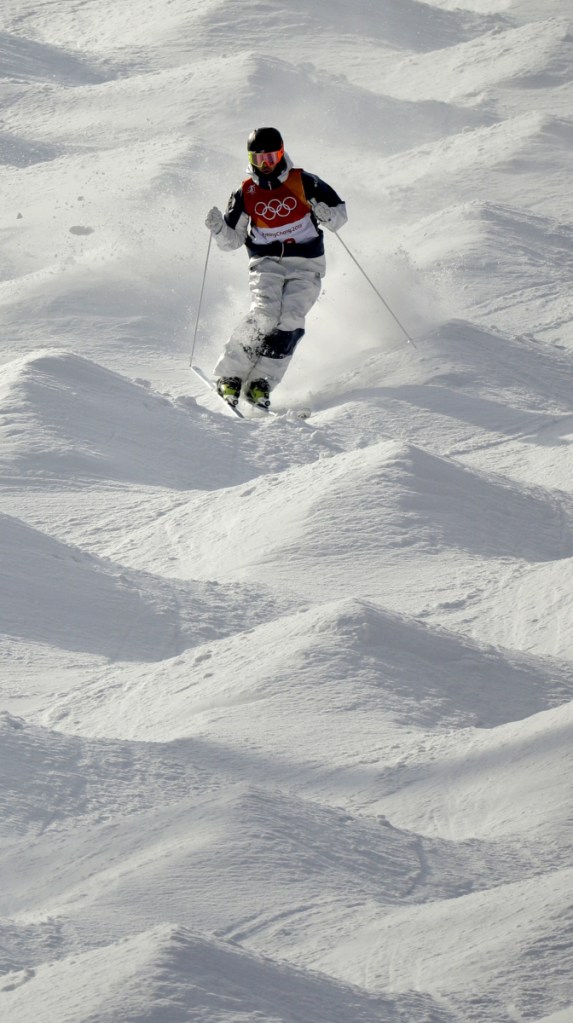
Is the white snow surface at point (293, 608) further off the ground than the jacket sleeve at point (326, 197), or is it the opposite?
the jacket sleeve at point (326, 197)

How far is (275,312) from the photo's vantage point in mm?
8656

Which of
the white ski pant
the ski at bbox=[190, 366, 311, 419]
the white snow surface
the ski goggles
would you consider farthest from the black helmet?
the white snow surface

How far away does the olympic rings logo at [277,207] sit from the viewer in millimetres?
8383

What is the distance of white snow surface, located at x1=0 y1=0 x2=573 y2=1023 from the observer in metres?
3.81

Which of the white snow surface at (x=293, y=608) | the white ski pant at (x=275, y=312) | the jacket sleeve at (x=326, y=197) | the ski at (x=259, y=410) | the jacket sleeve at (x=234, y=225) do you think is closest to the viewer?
the white snow surface at (x=293, y=608)

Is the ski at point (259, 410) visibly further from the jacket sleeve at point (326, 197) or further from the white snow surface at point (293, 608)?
the jacket sleeve at point (326, 197)

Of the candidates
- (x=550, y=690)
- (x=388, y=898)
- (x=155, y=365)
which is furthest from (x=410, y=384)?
(x=388, y=898)

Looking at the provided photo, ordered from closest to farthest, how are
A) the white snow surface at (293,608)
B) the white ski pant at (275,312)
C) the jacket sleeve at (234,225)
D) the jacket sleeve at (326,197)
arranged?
1. the white snow surface at (293,608)
2. the jacket sleeve at (326,197)
3. the jacket sleeve at (234,225)
4. the white ski pant at (275,312)

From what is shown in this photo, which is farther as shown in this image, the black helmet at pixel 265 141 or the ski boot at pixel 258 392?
the ski boot at pixel 258 392

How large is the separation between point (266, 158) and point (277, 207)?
0.32m

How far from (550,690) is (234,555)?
211 cm

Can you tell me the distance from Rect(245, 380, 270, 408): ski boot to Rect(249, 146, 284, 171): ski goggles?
4.24 feet

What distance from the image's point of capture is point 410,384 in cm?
1027

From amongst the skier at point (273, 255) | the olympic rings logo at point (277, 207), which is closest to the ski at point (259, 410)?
the skier at point (273, 255)
